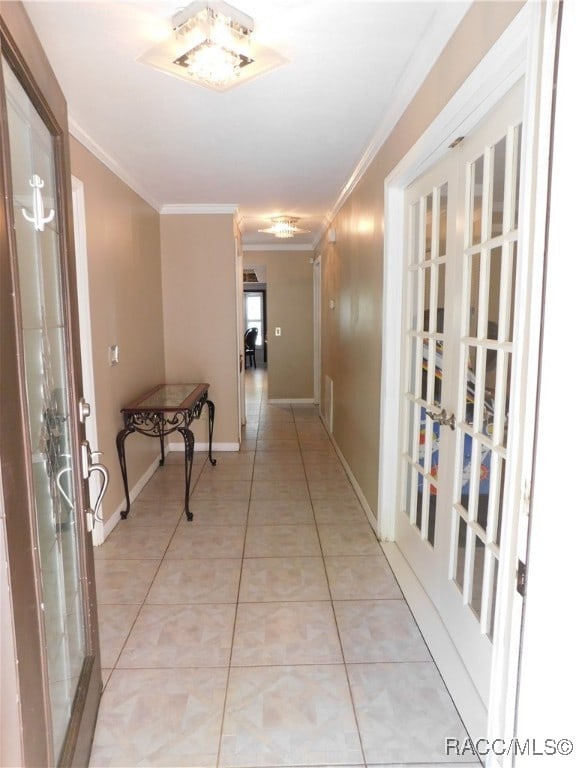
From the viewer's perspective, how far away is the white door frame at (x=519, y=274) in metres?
0.81

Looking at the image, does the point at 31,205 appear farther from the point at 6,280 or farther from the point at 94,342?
the point at 94,342

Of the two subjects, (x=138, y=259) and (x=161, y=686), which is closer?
(x=161, y=686)

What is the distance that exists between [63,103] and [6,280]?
91 cm

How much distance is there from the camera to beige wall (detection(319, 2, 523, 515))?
1438 mm

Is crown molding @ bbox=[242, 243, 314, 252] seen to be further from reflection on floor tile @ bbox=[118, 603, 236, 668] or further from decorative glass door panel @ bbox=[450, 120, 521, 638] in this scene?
reflection on floor tile @ bbox=[118, 603, 236, 668]

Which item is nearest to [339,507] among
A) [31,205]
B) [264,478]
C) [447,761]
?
[264,478]

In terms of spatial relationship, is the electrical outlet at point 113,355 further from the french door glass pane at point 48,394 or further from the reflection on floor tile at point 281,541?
the french door glass pane at point 48,394

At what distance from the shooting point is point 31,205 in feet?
3.93

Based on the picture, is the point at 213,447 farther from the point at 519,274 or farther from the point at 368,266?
the point at 519,274

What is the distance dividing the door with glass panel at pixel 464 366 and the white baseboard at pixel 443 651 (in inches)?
1.6

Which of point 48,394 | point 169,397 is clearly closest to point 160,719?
point 48,394

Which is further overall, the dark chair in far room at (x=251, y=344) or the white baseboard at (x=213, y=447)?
the dark chair in far room at (x=251, y=344)

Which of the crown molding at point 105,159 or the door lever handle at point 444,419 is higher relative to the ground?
the crown molding at point 105,159

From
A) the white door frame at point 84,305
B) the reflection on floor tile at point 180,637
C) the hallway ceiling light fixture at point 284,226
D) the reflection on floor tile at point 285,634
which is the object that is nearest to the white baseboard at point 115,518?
the white door frame at point 84,305
